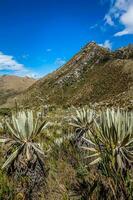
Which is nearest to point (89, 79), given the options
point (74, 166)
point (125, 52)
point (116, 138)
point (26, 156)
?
point (125, 52)

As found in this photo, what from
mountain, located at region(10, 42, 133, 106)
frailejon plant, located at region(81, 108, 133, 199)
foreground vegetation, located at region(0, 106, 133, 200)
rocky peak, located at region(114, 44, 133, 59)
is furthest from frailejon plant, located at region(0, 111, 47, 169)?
rocky peak, located at region(114, 44, 133, 59)

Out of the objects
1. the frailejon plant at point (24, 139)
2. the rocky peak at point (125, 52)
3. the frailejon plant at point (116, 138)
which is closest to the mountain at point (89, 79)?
the rocky peak at point (125, 52)

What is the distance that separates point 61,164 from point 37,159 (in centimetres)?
42

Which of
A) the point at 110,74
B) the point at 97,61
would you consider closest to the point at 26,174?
the point at 110,74

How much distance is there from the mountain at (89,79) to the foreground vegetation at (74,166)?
64165 mm

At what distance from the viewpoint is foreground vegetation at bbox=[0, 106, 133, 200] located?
328 centimetres

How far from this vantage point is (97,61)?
104625 millimetres

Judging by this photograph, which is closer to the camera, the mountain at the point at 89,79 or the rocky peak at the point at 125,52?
the mountain at the point at 89,79

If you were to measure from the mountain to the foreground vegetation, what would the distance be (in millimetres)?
64165

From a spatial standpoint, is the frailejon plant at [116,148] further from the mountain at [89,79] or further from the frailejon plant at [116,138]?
the mountain at [89,79]

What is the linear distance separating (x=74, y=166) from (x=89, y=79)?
90.8 m

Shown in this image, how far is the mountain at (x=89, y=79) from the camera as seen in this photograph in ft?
260

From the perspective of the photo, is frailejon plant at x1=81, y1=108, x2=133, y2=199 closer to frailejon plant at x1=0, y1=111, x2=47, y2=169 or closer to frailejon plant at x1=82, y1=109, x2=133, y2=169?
frailejon plant at x1=82, y1=109, x2=133, y2=169

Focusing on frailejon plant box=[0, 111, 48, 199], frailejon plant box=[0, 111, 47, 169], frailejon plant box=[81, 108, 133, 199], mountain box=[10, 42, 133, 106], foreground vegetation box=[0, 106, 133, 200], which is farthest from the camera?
mountain box=[10, 42, 133, 106]
